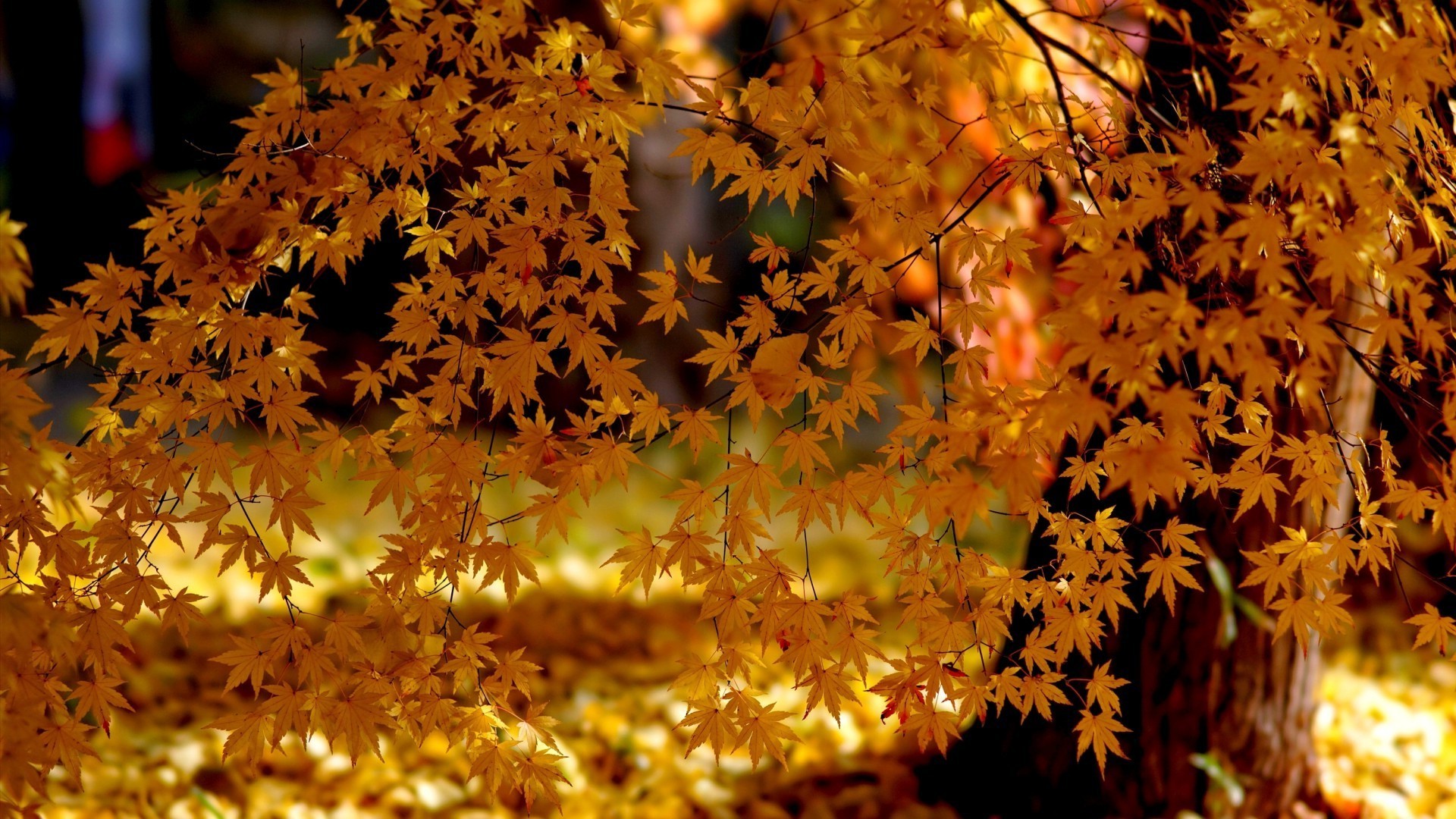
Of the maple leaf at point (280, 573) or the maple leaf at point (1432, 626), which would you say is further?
the maple leaf at point (1432, 626)

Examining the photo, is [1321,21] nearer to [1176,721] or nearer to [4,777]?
[1176,721]

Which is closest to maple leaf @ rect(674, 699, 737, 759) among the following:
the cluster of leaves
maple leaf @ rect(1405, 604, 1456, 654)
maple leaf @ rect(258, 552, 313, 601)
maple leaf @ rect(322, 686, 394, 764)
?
the cluster of leaves

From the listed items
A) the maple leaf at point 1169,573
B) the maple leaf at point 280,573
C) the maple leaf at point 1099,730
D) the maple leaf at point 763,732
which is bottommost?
the maple leaf at point 1099,730

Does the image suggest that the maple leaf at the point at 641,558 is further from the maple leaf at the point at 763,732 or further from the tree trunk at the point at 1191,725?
the tree trunk at the point at 1191,725

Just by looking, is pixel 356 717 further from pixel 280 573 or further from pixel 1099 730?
pixel 1099 730

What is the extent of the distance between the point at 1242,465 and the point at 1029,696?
0.45 metres

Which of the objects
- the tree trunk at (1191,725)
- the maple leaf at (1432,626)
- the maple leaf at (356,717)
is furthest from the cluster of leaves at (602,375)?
the tree trunk at (1191,725)

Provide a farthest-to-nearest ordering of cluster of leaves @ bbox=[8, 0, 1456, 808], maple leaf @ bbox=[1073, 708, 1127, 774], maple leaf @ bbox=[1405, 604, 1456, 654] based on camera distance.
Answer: maple leaf @ bbox=[1073, 708, 1127, 774] → maple leaf @ bbox=[1405, 604, 1456, 654] → cluster of leaves @ bbox=[8, 0, 1456, 808]

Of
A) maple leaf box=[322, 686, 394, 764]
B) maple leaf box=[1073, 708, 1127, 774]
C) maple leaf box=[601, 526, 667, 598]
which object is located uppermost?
maple leaf box=[601, 526, 667, 598]

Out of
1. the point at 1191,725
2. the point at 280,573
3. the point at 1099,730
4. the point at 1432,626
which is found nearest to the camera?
the point at 280,573

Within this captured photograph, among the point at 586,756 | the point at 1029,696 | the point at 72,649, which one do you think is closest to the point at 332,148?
the point at 72,649

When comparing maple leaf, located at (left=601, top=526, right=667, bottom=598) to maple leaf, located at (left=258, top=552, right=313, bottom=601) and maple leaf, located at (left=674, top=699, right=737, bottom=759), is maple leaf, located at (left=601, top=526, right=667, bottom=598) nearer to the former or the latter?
maple leaf, located at (left=674, top=699, right=737, bottom=759)

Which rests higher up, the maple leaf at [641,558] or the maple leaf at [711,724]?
the maple leaf at [641,558]

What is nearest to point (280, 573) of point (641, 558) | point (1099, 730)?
point (641, 558)
